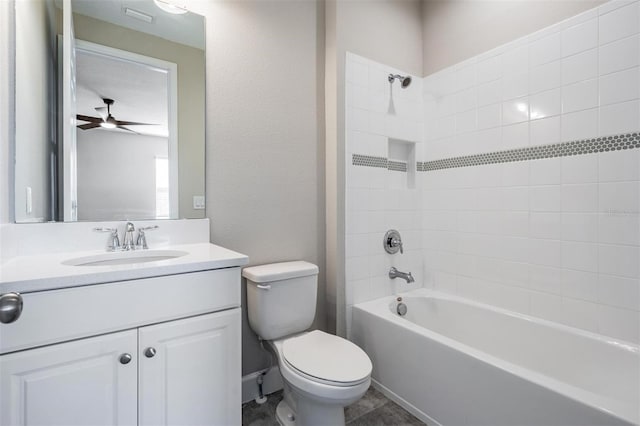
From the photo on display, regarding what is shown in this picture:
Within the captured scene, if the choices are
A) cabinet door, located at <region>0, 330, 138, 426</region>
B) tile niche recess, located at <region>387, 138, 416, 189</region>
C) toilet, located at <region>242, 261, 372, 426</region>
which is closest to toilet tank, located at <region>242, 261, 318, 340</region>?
toilet, located at <region>242, 261, 372, 426</region>

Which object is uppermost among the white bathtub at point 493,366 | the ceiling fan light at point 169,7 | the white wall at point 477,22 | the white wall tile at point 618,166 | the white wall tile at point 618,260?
the white wall at point 477,22

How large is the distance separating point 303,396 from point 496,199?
165 cm

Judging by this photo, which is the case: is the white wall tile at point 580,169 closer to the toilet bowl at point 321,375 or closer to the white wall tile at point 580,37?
the white wall tile at point 580,37

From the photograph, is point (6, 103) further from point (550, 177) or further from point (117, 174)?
point (550, 177)

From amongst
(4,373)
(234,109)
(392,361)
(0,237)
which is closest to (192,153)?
(234,109)

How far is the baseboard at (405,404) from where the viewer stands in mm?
1660

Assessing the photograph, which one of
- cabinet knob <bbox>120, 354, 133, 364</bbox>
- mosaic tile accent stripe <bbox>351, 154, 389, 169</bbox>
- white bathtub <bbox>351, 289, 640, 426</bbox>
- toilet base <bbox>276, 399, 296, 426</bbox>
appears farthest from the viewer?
mosaic tile accent stripe <bbox>351, 154, 389, 169</bbox>

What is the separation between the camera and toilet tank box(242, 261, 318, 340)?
1.67 meters

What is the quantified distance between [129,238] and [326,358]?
108 cm

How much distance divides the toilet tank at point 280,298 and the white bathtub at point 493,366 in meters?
0.48

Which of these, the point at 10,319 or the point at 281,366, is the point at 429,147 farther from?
the point at 10,319

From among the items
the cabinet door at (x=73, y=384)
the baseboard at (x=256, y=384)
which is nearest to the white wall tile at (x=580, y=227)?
the baseboard at (x=256, y=384)

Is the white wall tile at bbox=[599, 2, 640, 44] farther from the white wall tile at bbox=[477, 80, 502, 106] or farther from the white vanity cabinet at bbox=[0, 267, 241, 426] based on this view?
the white vanity cabinet at bbox=[0, 267, 241, 426]

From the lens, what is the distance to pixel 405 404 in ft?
5.87
